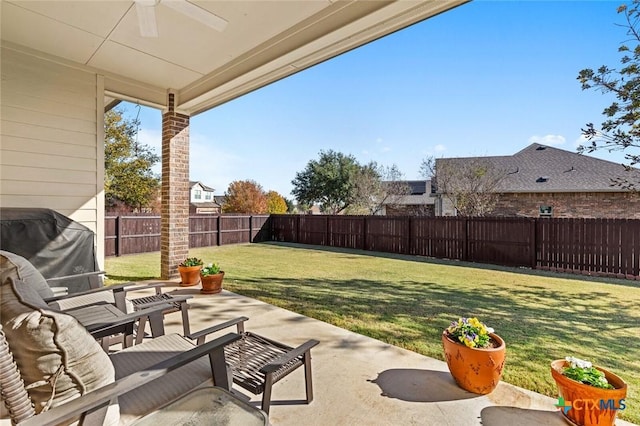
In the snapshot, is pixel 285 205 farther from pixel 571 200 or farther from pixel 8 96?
pixel 8 96

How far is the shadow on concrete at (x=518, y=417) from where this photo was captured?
191 cm

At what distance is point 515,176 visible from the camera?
14.3 meters

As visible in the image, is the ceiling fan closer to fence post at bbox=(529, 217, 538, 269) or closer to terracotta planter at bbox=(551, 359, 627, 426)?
terracotta planter at bbox=(551, 359, 627, 426)

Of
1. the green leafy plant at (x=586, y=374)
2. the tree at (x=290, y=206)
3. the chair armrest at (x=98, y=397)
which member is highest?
the tree at (x=290, y=206)

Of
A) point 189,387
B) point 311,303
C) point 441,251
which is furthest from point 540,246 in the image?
point 189,387

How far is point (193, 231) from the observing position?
36.3ft

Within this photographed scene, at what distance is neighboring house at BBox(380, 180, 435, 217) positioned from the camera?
736 inches

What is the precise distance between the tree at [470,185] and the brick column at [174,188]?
11.0m

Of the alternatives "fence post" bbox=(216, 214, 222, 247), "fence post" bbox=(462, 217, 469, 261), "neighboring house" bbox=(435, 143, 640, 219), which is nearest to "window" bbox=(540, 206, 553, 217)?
"neighboring house" bbox=(435, 143, 640, 219)

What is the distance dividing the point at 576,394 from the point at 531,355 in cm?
113

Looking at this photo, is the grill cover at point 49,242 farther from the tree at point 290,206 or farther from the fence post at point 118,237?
the tree at point 290,206

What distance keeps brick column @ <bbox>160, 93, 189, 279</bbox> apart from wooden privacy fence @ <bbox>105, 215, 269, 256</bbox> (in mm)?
5029

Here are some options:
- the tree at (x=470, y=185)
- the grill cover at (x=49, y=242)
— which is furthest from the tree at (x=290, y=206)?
the grill cover at (x=49, y=242)

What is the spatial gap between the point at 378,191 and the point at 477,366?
54.3ft
